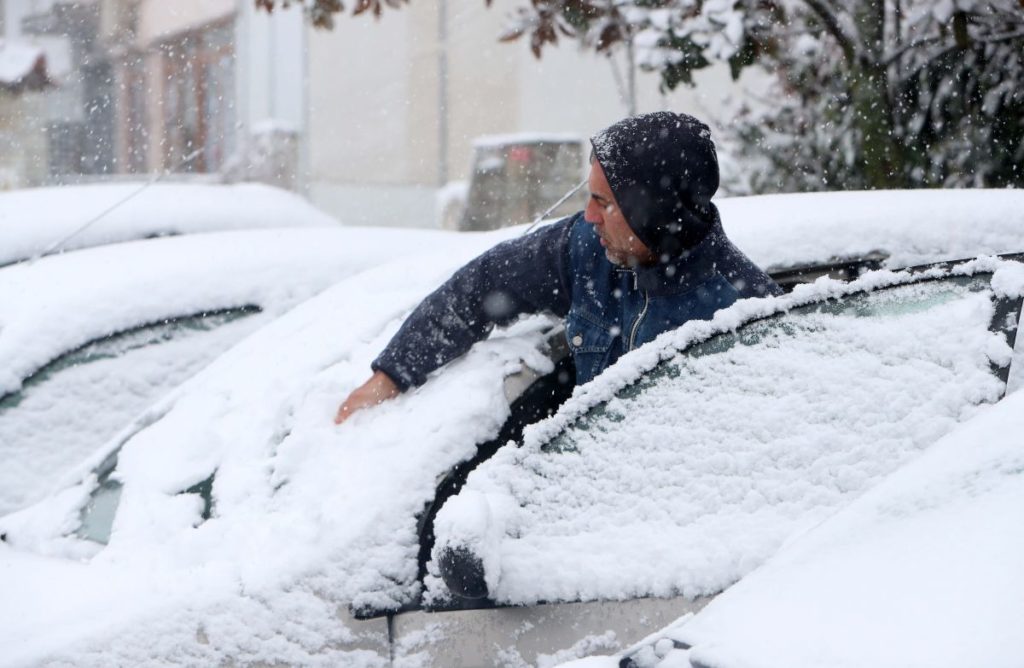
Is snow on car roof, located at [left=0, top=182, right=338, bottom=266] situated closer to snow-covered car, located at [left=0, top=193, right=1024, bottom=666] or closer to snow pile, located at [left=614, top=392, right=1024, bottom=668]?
snow-covered car, located at [left=0, top=193, right=1024, bottom=666]

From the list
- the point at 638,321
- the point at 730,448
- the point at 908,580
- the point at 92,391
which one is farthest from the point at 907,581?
the point at 92,391

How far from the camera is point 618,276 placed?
2.64 metres

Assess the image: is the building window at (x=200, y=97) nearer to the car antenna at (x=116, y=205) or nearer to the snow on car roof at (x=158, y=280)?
the car antenna at (x=116, y=205)

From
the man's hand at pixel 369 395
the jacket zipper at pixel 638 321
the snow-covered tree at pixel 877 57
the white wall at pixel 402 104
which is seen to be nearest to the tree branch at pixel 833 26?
the snow-covered tree at pixel 877 57

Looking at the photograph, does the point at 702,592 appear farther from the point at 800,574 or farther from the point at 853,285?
the point at 853,285

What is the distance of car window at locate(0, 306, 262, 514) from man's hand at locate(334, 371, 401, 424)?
4.35 ft

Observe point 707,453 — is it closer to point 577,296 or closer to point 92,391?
point 577,296

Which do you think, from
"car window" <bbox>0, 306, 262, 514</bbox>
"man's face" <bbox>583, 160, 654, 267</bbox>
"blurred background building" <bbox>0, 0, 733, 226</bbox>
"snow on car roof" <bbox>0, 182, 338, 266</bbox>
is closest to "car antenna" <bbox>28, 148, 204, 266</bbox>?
"snow on car roof" <bbox>0, 182, 338, 266</bbox>

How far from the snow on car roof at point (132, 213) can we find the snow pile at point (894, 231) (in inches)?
112

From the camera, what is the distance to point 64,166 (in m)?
21.6

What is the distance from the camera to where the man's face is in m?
2.56

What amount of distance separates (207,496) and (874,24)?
3559 millimetres

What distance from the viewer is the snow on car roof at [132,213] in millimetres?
5043

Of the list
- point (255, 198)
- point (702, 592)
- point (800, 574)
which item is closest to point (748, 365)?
point (702, 592)
